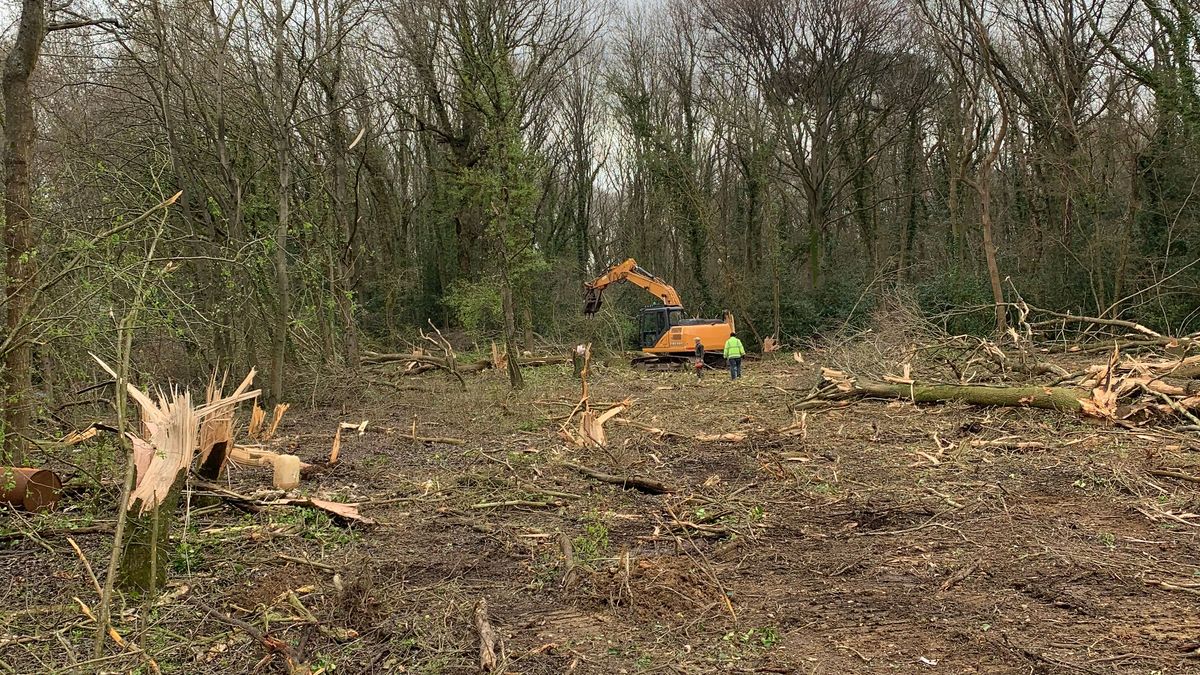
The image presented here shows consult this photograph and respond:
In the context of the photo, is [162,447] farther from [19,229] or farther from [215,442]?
[19,229]

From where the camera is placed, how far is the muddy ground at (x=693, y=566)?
3.45 meters

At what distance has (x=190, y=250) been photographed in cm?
1205

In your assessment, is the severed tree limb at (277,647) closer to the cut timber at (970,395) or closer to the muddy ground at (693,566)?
the muddy ground at (693,566)

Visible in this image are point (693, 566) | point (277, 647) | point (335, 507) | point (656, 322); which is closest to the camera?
point (277, 647)

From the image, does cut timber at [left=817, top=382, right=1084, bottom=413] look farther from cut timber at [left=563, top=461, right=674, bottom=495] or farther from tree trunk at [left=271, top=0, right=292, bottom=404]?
tree trunk at [left=271, top=0, right=292, bottom=404]

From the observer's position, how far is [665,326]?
2027 cm

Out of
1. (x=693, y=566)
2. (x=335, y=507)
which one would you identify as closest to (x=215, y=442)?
(x=335, y=507)

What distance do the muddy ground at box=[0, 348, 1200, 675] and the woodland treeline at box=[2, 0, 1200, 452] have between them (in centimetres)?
164

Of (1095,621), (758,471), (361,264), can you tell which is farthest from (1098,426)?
(361,264)

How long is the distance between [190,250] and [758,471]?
32.0 ft

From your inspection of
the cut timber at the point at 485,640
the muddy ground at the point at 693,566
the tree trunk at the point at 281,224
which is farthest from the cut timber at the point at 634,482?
the tree trunk at the point at 281,224

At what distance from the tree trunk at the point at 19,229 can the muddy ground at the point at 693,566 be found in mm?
749

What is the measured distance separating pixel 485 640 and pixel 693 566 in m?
1.44

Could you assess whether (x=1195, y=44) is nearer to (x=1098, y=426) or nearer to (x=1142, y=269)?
(x=1142, y=269)
